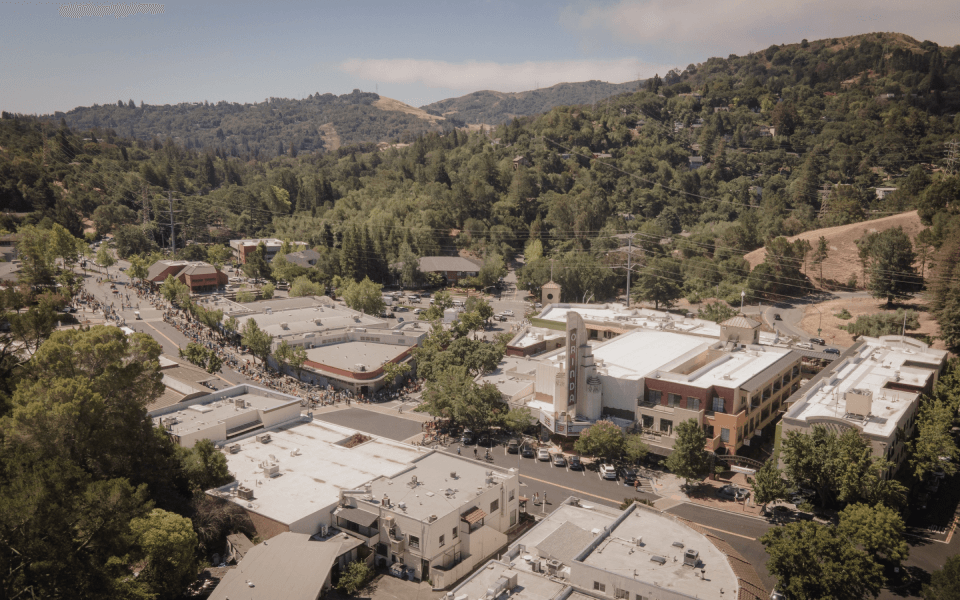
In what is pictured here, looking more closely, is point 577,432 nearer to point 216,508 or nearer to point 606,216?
point 216,508

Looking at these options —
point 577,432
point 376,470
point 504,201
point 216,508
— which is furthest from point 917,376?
point 504,201

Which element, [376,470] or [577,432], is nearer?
[376,470]

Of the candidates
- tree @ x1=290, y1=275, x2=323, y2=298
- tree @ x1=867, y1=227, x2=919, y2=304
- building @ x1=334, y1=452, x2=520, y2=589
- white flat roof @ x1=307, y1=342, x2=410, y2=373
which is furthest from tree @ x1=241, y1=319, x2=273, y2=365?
tree @ x1=867, y1=227, x2=919, y2=304

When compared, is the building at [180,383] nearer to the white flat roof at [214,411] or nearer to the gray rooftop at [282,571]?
the white flat roof at [214,411]

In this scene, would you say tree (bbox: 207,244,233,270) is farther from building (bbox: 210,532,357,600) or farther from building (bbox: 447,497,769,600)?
building (bbox: 447,497,769,600)

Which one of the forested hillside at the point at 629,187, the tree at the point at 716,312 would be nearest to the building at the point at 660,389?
the tree at the point at 716,312

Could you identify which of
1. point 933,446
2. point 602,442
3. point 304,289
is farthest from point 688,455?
point 304,289
